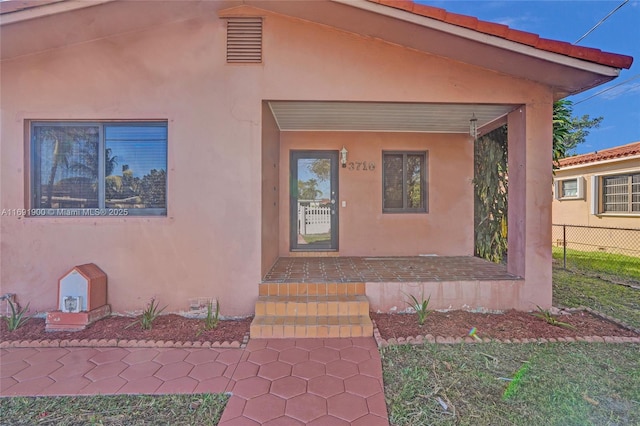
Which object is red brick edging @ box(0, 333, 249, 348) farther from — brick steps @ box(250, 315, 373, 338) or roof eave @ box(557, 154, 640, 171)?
roof eave @ box(557, 154, 640, 171)

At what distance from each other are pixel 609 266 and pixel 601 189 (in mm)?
4736

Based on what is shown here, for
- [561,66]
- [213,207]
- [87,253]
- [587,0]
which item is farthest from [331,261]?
[587,0]

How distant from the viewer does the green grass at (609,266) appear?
666 cm

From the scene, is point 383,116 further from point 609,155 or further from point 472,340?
point 609,155

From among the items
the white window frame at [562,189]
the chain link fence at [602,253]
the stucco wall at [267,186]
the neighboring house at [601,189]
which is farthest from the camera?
the white window frame at [562,189]

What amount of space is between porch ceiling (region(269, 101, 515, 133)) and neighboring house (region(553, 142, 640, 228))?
284 inches

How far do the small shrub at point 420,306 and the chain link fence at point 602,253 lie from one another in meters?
4.81

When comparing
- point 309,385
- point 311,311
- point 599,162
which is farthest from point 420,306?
point 599,162

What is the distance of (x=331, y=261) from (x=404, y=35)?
3.98 meters

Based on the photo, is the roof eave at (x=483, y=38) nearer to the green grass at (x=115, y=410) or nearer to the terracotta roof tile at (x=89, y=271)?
the green grass at (x=115, y=410)

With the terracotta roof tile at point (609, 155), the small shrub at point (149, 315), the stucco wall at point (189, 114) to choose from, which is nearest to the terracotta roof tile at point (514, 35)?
the stucco wall at point (189, 114)

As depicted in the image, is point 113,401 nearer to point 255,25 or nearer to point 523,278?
point 255,25

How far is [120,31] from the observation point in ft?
13.5

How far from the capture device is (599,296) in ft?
16.8
